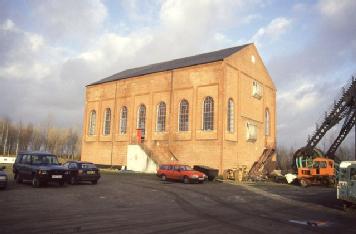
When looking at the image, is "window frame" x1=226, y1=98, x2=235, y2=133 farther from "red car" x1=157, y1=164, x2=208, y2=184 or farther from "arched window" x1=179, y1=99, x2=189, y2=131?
"red car" x1=157, y1=164, x2=208, y2=184

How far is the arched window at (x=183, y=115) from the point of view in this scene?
3716 cm

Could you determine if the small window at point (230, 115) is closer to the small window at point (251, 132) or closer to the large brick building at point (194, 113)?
the large brick building at point (194, 113)

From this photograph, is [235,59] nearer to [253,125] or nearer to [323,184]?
[253,125]

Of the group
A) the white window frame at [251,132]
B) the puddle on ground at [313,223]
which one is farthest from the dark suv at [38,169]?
the white window frame at [251,132]

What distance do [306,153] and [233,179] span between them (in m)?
7.35

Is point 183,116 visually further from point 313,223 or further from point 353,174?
point 313,223

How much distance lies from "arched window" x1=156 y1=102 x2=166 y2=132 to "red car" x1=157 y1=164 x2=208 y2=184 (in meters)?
10.8

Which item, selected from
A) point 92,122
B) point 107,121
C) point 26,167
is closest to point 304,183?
point 26,167

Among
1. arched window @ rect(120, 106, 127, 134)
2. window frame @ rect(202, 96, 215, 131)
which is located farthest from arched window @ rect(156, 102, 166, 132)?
arched window @ rect(120, 106, 127, 134)

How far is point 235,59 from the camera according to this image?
3675 cm

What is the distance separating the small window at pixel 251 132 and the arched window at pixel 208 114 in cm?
509

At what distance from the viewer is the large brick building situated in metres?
34.8

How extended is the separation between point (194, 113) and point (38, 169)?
20034mm

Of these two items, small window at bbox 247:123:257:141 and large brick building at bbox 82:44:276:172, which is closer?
large brick building at bbox 82:44:276:172
